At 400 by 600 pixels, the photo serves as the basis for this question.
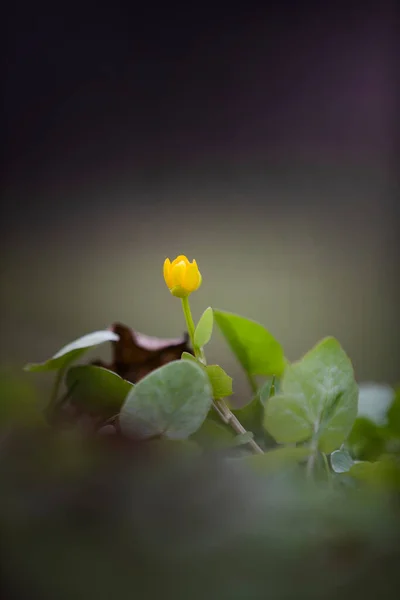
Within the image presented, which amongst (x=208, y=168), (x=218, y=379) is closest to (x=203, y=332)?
(x=218, y=379)

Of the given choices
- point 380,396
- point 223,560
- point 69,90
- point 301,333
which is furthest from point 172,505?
point 69,90

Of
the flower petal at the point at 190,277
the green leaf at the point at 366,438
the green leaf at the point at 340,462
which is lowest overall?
the green leaf at the point at 366,438

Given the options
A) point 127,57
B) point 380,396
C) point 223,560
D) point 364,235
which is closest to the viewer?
point 223,560

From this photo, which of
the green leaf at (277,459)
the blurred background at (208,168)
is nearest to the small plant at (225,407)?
the green leaf at (277,459)

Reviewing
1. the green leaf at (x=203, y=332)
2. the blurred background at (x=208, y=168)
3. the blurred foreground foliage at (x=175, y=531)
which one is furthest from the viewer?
the blurred background at (x=208, y=168)

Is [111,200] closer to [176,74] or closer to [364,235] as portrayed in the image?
[176,74]

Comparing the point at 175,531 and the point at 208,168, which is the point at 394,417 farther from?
the point at 208,168

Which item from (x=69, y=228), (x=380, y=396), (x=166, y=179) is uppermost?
(x=166, y=179)

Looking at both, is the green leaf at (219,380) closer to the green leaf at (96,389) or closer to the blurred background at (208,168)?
the green leaf at (96,389)
